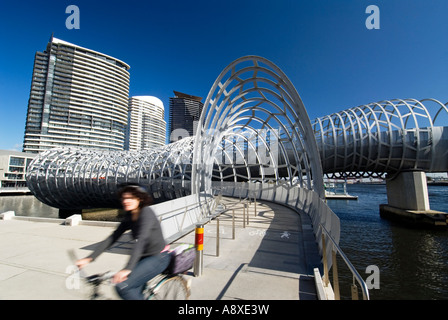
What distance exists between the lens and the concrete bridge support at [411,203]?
23.2m

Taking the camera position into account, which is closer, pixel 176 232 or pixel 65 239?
pixel 65 239

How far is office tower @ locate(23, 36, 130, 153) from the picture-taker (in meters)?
91.9

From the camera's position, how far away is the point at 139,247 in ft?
7.90

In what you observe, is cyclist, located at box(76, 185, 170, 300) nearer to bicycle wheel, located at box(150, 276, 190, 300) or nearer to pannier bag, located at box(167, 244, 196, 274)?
pannier bag, located at box(167, 244, 196, 274)

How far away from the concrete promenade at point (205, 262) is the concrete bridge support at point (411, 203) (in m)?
23.9

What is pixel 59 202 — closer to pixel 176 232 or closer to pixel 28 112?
pixel 176 232

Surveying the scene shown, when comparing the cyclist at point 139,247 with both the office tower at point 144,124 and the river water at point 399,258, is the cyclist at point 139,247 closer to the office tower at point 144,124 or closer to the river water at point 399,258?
the river water at point 399,258

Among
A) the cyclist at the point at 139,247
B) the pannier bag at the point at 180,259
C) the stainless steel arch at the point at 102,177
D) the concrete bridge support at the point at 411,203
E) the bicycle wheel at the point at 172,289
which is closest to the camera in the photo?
the cyclist at the point at 139,247

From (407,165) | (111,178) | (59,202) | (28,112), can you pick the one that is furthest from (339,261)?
(28,112)

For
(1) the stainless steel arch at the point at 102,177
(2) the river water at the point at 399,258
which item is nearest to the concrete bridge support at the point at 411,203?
(2) the river water at the point at 399,258

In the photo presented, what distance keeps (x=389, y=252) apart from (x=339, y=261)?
20.5 ft

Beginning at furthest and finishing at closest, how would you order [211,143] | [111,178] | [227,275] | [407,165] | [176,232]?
1. [111,178]
2. [407,165]
3. [211,143]
4. [176,232]
5. [227,275]
